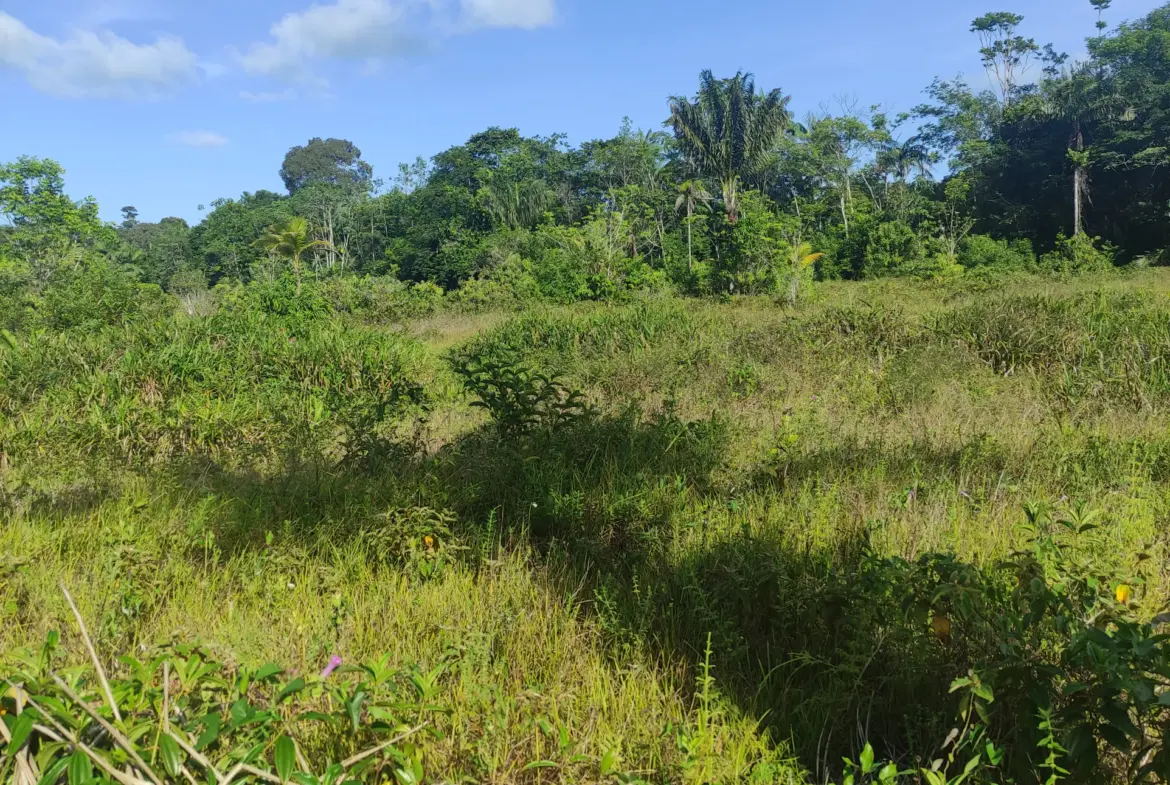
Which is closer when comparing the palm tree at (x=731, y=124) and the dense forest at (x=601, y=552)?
the dense forest at (x=601, y=552)

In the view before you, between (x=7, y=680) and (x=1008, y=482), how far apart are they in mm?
4071

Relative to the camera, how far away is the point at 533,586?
274 cm

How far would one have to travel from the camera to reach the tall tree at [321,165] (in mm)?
96750

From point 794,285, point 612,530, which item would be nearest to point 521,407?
point 612,530

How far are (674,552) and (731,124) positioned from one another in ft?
97.7

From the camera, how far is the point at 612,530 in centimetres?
348

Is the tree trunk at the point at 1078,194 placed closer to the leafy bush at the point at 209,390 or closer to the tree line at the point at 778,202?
the tree line at the point at 778,202

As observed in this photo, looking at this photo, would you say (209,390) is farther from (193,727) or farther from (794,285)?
(794,285)

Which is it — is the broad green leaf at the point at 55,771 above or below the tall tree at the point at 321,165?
below

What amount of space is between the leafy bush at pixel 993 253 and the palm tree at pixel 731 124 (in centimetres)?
899

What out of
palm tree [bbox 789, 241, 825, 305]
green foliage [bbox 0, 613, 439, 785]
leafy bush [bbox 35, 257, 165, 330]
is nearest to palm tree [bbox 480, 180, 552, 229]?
palm tree [bbox 789, 241, 825, 305]

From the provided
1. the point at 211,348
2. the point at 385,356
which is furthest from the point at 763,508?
the point at 211,348

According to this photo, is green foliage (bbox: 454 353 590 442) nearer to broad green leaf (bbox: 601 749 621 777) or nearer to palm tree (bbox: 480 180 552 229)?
broad green leaf (bbox: 601 749 621 777)

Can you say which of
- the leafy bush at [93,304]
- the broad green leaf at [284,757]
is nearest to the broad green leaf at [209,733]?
the broad green leaf at [284,757]
